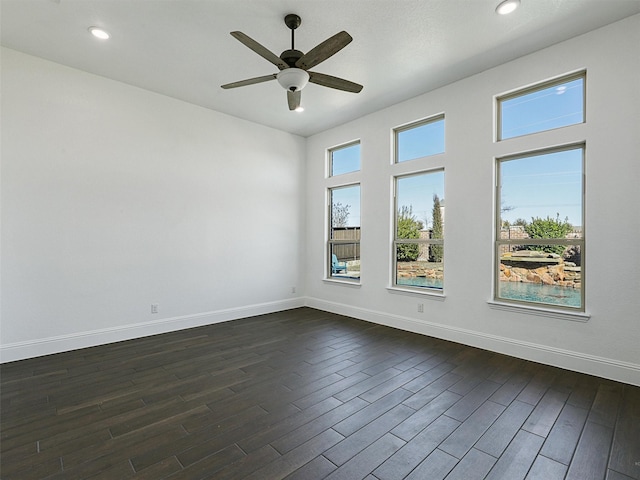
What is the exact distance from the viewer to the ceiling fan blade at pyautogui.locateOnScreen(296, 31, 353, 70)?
7.57 feet

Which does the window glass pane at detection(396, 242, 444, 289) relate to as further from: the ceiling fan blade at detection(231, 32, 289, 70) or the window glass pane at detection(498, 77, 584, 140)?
the ceiling fan blade at detection(231, 32, 289, 70)

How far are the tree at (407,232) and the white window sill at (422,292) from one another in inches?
17.3

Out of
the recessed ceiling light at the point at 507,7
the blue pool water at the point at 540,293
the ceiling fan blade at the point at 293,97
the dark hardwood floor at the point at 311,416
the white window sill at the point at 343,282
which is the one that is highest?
the recessed ceiling light at the point at 507,7

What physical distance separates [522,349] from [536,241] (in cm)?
118

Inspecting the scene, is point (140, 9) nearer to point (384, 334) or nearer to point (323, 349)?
point (323, 349)

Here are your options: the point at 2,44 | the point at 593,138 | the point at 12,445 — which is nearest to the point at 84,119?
the point at 2,44

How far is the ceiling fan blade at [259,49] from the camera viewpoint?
7.47 feet

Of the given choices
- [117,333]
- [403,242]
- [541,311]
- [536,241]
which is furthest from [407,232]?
[117,333]

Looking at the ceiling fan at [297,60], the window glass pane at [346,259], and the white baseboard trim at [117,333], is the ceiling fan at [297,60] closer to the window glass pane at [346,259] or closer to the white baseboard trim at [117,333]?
the window glass pane at [346,259]

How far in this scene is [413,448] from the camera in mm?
1967

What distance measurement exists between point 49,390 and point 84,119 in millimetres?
2963

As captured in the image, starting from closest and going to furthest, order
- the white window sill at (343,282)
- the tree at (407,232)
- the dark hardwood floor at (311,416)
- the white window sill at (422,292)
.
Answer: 1. the dark hardwood floor at (311,416)
2. the white window sill at (422,292)
3. the tree at (407,232)
4. the white window sill at (343,282)

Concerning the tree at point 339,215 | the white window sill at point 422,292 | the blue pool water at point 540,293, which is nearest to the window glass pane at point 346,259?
the tree at point 339,215

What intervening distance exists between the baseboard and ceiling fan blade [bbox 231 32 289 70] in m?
3.53
